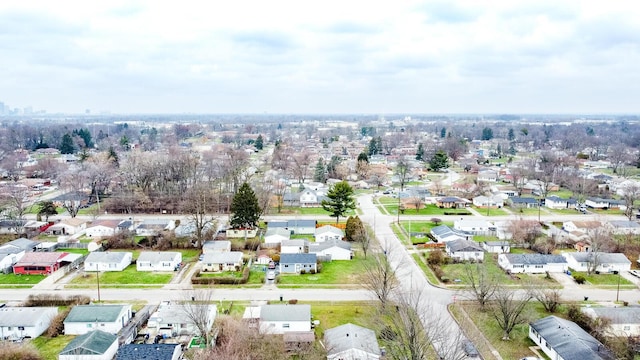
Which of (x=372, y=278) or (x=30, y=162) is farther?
(x=30, y=162)

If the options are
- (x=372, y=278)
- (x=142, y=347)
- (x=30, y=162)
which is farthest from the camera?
(x=30, y=162)

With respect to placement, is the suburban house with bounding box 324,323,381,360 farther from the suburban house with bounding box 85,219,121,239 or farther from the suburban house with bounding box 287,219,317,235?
the suburban house with bounding box 85,219,121,239

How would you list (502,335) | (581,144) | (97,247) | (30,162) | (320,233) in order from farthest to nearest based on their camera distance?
(581,144)
(30,162)
(320,233)
(97,247)
(502,335)

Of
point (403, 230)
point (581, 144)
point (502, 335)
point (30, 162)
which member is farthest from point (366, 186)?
point (581, 144)

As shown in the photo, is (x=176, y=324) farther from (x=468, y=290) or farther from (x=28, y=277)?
(x=468, y=290)

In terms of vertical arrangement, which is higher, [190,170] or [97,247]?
[190,170]

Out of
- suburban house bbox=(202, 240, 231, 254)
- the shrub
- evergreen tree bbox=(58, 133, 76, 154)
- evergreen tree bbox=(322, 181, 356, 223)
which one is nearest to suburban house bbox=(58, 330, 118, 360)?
suburban house bbox=(202, 240, 231, 254)

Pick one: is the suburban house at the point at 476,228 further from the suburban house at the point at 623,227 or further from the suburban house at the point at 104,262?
the suburban house at the point at 104,262
